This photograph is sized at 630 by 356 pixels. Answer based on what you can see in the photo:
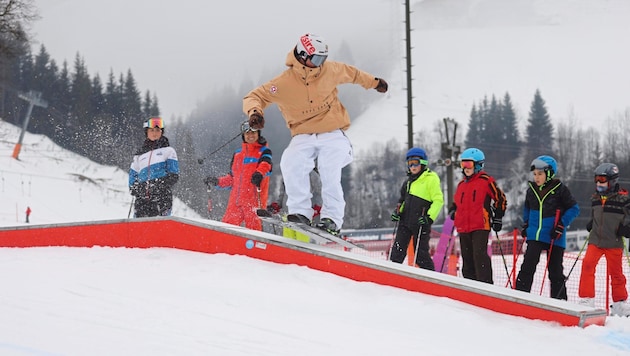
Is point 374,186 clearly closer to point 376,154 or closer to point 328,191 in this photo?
point 376,154

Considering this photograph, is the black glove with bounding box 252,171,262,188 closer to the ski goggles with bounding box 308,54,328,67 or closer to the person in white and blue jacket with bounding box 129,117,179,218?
the person in white and blue jacket with bounding box 129,117,179,218

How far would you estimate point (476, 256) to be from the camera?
6449 millimetres

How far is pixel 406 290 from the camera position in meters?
4.61

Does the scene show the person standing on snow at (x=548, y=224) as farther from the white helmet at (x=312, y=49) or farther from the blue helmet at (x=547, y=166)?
the white helmet at (x=312, y=49)

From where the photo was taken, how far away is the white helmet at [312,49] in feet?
18.4

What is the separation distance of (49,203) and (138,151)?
30.2 m

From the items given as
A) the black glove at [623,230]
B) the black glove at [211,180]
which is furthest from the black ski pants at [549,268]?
the black glove at [211,180]

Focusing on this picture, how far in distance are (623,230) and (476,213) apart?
1376mm

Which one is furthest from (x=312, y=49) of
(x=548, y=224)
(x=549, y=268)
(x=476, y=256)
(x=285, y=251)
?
(x=549, y=268)

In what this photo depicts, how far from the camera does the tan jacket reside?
577cm

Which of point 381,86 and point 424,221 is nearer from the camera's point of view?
point 381,86

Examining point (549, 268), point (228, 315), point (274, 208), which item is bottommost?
point (228, 315)

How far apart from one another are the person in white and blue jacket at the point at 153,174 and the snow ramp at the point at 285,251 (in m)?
1.08

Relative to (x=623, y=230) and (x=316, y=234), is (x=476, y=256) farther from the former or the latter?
(x=316, y=234)
